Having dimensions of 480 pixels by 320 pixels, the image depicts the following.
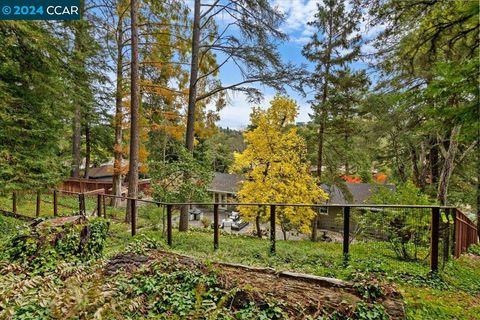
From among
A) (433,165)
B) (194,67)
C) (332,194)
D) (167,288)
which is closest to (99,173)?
(332,194)

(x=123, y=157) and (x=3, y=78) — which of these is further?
(x=123, y=157)

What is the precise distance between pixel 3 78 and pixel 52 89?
1193mm

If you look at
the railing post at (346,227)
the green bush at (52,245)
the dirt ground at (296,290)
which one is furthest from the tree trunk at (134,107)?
the railing post at (346,227)

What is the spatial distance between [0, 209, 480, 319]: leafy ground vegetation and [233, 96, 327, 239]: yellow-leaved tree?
622 cm

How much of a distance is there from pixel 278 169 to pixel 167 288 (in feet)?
27.3

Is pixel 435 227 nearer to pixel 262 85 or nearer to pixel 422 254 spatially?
pixel 422 254

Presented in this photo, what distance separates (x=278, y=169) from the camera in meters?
10.8

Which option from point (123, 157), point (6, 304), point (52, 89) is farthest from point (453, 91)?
point (123, 157)

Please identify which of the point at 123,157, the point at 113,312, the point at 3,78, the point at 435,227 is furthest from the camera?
the point at 123,157

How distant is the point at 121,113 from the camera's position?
11516 mm

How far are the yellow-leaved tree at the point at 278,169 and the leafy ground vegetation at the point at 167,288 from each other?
6.22 meters

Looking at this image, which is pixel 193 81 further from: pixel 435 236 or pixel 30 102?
pixel 435 236

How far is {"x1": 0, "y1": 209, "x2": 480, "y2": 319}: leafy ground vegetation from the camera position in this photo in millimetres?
2348

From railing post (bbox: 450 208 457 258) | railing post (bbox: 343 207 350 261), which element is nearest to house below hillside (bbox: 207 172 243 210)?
railing post (bbox: 450 208 457 258)
